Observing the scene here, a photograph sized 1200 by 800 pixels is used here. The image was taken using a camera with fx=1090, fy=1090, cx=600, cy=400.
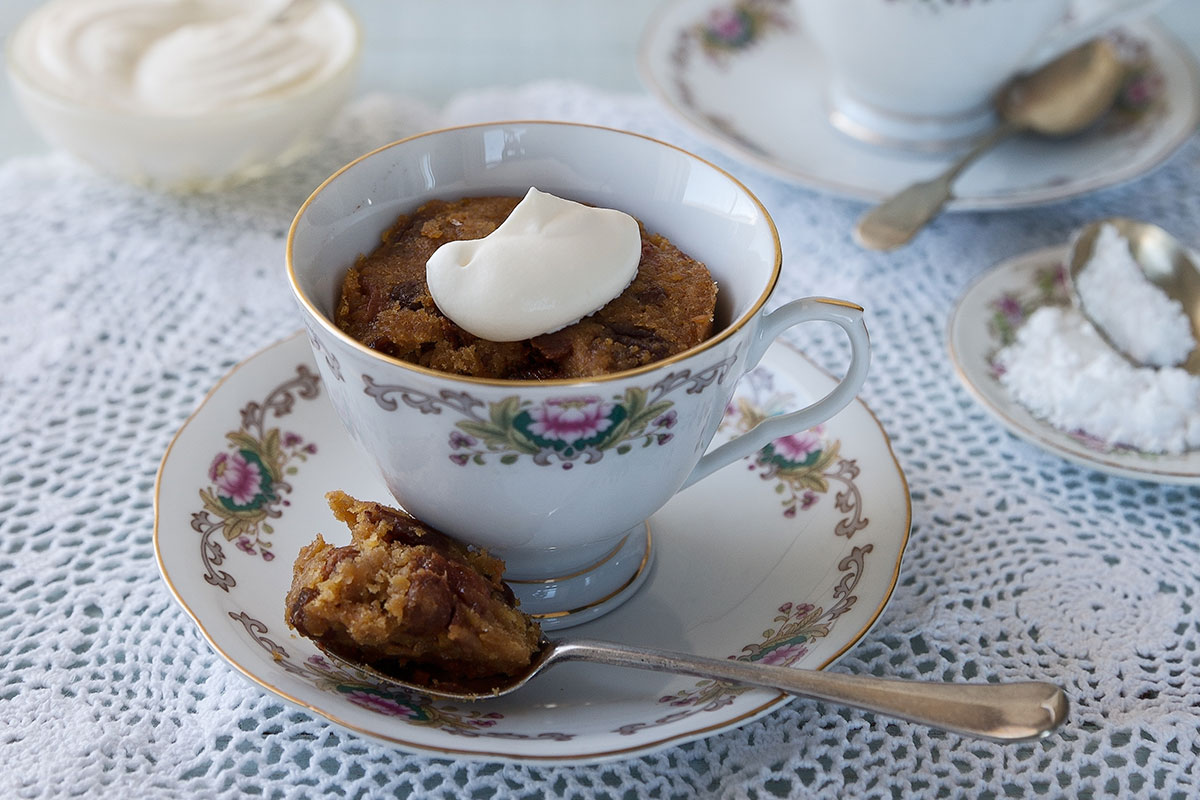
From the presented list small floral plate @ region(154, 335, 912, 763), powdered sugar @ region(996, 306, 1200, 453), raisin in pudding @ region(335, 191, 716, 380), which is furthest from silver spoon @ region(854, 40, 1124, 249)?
raisin in pudding @ region(335, 191, 716, 380)

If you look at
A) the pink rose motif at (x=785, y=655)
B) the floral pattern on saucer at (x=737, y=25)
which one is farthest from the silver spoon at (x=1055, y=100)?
the pink rose motif at (x=785, y=655)

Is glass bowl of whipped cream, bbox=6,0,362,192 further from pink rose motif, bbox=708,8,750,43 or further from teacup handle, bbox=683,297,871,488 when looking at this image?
teacup handle, bbox=683,297,871,488

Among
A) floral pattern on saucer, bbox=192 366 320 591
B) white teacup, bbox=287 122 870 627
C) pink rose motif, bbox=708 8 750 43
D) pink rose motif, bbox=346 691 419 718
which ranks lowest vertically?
pink rose motif, bbox=708 8 750 43

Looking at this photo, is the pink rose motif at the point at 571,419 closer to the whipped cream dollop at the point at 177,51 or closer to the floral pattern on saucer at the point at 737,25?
the whipped cream dollop at the point at 177,51

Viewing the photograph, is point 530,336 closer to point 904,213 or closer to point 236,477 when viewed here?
point 236,477

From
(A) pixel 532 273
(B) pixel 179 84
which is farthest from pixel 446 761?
(B) pixel 179 84

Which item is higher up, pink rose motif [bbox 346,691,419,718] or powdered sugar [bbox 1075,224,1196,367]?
pink rose motif [bbox 346,691,419,718]

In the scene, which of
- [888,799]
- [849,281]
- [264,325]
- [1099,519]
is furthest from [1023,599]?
[264,325]

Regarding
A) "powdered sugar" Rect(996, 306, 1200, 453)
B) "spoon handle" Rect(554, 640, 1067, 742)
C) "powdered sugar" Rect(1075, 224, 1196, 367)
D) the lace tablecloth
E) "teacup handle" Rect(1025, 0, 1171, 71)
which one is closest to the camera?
"spoon handle" Rect(554, 640, 1067, 742)
